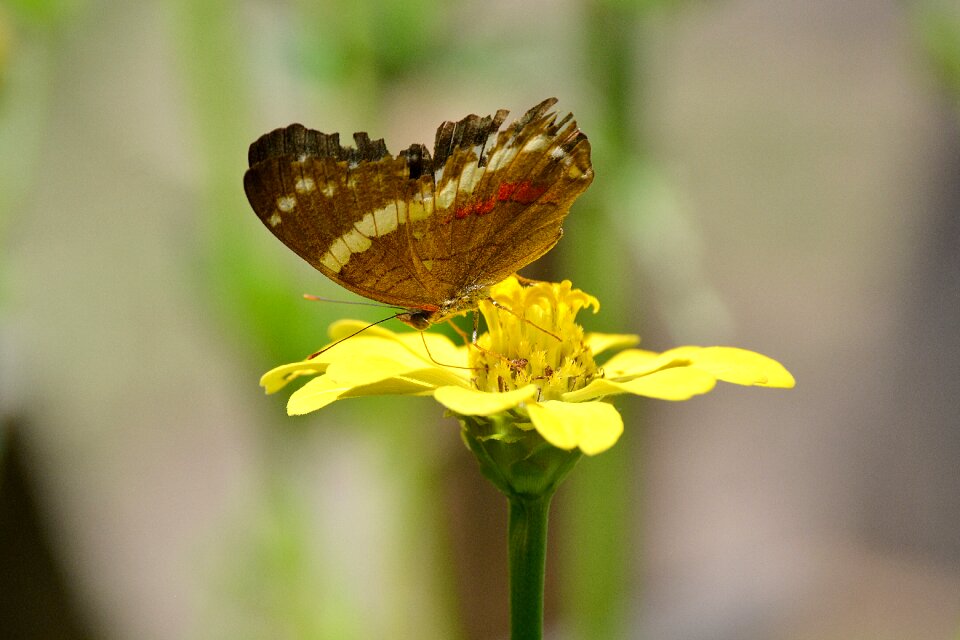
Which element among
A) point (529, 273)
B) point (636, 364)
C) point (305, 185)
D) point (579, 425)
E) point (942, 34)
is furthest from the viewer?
point (529, 273)

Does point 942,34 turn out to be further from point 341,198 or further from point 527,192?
point 341,198

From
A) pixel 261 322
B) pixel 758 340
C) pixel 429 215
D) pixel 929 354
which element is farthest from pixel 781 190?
pixel 429 215

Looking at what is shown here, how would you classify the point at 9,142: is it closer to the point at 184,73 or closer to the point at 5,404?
the point at 184,73

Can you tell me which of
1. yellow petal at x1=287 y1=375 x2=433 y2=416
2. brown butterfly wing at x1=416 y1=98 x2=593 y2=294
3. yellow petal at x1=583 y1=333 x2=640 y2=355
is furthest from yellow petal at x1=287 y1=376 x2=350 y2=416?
yellow petal at x1=583 y1=333 x2=640 y2=355

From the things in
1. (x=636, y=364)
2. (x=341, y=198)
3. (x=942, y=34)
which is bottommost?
(x=636, y=364)

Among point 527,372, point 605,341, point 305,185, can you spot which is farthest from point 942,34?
point 305,185

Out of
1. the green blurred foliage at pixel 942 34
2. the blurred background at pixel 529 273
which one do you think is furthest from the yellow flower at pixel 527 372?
the green blurred foliage at pixel 942 34
